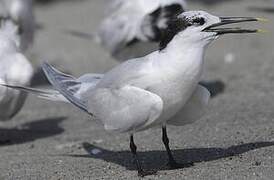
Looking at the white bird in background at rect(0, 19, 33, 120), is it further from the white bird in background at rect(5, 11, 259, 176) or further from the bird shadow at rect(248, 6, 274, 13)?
the bird shadow at rect(248, 6, 274, 13)

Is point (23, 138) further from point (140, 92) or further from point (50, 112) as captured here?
point (140, 92)

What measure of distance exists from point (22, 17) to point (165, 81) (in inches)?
132

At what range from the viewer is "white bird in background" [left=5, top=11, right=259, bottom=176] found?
393 centimetres

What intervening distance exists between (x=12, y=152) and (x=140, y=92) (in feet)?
4.93

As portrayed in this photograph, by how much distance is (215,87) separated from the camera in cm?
689

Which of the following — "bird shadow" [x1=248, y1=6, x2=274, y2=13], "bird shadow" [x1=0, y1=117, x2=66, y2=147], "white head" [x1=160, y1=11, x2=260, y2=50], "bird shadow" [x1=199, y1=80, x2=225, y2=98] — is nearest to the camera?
"white head" [x1=160, y1=11, x2=260, y2=50]

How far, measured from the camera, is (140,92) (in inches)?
156

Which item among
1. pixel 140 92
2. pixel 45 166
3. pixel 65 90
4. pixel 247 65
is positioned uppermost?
pixel 140 92

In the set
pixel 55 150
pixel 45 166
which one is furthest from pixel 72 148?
pixel 45 166

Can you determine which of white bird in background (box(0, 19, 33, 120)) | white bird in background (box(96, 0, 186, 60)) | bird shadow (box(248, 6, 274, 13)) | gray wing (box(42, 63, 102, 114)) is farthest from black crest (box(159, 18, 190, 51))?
bird shadow (box(248, 6, 274, 13))

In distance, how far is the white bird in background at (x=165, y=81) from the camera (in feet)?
12.9

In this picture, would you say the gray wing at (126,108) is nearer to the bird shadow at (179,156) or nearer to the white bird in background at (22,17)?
the bird shadow at (179,156)

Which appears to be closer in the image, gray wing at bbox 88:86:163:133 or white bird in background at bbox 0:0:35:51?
gray wing at bbox 88:86:163:133

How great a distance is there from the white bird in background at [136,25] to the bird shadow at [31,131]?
93 cm
